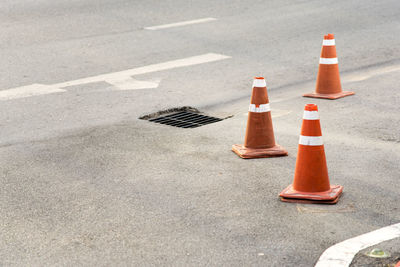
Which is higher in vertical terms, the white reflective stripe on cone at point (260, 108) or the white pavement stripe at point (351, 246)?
the white reflective stripe on cone at point (260, 108)

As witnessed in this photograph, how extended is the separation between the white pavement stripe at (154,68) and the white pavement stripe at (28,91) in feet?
0.66

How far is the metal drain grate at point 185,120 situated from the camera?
777 centimetres

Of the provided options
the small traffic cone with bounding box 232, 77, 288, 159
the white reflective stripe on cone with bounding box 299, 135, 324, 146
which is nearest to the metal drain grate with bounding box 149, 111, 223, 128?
the small traffic cone with bounding box 232, 77, 288, 159

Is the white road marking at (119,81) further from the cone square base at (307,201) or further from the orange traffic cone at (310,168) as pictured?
the cone square base at (307,201)

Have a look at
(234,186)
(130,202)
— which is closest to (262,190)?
(234,186)

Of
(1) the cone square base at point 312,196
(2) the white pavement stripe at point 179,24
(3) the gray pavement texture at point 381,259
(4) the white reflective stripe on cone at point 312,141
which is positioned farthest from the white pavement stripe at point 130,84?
(3) the gray pavement texture at point 381,259

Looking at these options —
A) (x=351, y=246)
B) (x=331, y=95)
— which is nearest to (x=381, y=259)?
(x=351, y=246)

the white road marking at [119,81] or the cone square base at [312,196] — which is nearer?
the cone square base at [312,196]

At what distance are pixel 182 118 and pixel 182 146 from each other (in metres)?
1.17

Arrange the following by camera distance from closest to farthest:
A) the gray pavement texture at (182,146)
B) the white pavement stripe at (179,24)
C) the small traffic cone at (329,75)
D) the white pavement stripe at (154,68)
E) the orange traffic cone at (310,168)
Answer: the gray pavement texture at (182,146) < the orange traffic cone at (310,168) < the small traffic cone at (329,75) < the white pavement stripe at (154,68) < the white pavement stripe at (179,24)

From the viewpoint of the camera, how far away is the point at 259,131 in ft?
21.5

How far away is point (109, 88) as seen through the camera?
9312 millimetres

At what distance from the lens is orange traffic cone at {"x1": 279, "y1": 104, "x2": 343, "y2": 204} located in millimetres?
5457

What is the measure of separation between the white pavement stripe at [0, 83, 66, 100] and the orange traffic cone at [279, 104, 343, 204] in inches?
179
